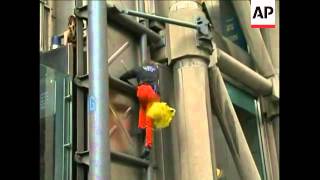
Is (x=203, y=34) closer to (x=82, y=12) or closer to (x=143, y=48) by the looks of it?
(x=143, y=48)

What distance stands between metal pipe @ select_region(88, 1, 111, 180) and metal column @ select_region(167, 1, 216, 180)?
179 cm

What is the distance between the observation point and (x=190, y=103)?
26.1ft

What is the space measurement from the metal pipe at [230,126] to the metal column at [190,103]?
535mm

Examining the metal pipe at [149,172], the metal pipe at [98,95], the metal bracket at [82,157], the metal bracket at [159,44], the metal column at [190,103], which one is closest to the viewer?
the metal pipe at [98,95]

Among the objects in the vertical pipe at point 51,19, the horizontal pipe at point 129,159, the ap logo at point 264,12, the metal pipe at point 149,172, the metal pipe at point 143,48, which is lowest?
the metal pipe at point 149,172

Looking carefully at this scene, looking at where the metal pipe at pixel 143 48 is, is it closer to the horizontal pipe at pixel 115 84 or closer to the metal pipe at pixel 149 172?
the horizontal pipe at pixel 115 84

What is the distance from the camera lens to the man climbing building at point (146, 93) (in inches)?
283

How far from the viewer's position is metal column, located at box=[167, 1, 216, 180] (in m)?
7.66

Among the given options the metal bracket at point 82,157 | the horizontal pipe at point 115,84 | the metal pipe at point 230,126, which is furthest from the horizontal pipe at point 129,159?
the metal pipe at point 230,126

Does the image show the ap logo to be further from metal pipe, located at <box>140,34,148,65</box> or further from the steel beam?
metal pipe, located at <box>140,34,148,65</box>

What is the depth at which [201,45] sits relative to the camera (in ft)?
26.9

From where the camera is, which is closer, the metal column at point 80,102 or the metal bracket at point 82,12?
the metal column at point 80,102
